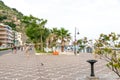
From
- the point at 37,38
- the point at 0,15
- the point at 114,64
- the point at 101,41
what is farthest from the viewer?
the point at 0,15

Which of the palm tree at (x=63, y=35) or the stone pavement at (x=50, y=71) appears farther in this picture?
the palm tree at (x=63, y=35)

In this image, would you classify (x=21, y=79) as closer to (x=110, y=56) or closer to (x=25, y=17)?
(x=110, y=56)

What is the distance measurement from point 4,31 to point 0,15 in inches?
1987

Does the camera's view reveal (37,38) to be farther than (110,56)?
Yes

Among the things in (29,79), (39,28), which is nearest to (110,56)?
(29,79)

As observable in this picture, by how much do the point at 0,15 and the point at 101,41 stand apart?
630 ft

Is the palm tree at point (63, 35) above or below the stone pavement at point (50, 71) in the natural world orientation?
above

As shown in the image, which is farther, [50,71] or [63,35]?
[63,35]

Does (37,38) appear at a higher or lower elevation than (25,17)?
lower

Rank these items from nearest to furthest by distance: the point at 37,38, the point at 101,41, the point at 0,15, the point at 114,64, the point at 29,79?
the point at 114,64
the point at 101,41
the point at 29,79
the point at 37,38
the point at 0,15

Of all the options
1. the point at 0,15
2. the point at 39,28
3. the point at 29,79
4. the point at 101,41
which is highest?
the point at 0,15

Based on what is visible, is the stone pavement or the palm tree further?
the palm tree

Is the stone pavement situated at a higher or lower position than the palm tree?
lower

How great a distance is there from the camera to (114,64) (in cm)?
940
